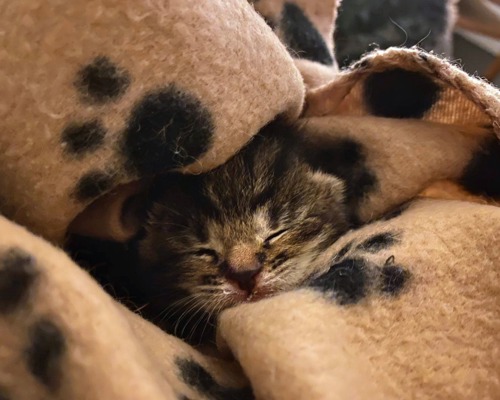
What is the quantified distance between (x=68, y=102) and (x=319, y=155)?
35cm

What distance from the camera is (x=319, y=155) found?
916 mm

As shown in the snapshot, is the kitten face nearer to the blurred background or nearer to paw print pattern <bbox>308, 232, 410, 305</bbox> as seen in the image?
paw print pattern <bbox>308, 232, 410, 305</bbox>

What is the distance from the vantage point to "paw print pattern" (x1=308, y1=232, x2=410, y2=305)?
2.20 feet

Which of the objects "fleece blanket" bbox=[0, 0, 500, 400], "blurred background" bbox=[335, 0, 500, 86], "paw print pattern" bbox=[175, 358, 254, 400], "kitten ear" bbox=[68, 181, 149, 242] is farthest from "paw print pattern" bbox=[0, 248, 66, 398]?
"blurred background" bbox=[335, 0, 500, 86]

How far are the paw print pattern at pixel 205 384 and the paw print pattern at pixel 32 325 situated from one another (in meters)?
0.14

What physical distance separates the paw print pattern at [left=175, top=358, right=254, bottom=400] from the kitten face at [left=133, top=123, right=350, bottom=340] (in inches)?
6.2

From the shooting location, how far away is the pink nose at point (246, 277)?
2.61 ft

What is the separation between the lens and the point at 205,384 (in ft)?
2.11

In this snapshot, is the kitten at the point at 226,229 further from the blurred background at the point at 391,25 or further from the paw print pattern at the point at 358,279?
the blurred background at the point at 391,25

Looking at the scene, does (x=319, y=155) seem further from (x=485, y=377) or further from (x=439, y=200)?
(x=485, y=377)

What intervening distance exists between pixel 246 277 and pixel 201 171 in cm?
13

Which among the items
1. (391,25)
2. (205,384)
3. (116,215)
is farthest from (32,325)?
(391,25)

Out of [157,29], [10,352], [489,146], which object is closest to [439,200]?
[489,146]

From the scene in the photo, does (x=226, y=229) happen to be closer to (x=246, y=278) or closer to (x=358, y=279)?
(x=246, y=278)
